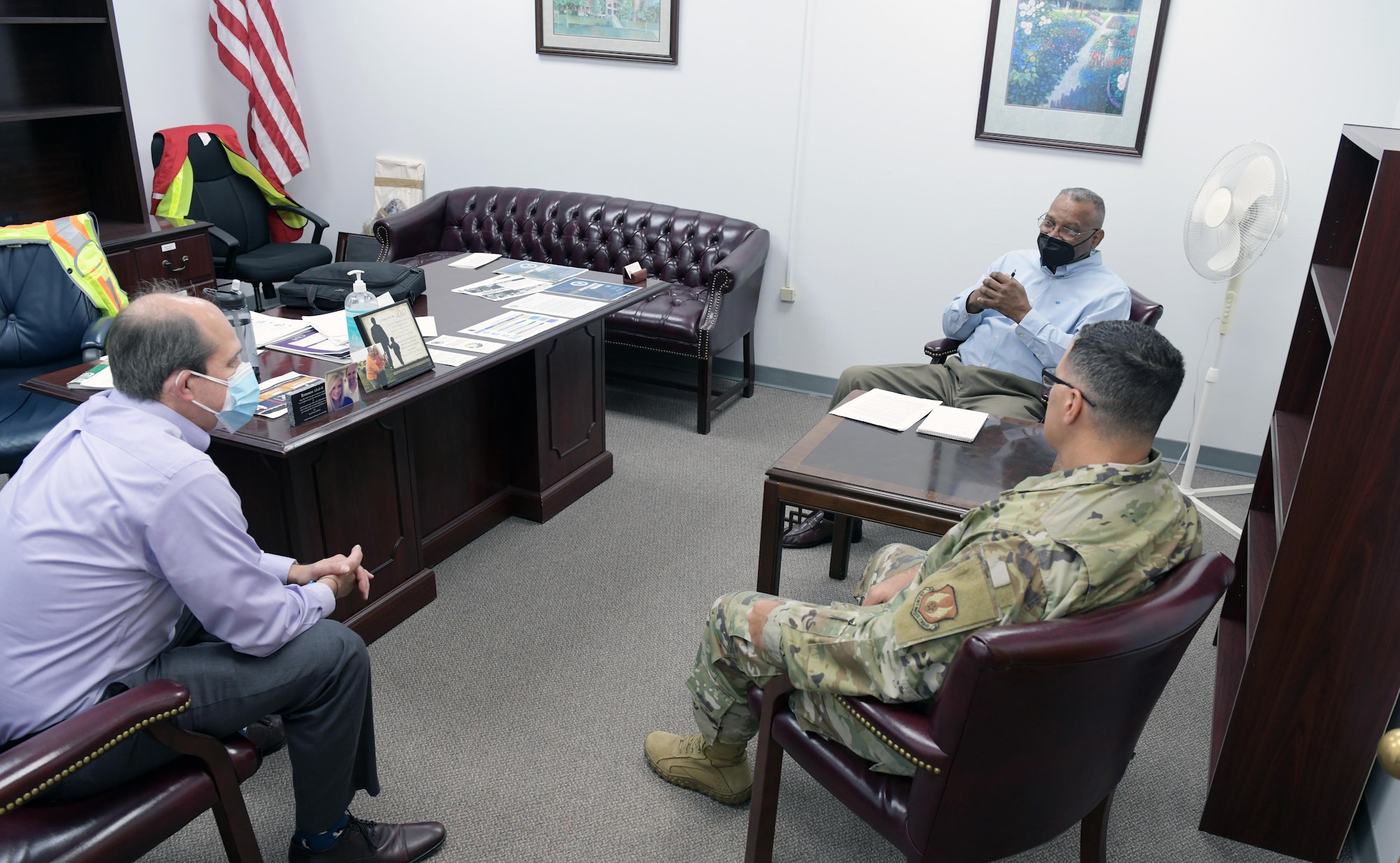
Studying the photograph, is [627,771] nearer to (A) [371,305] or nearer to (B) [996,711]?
(B) [996,711]

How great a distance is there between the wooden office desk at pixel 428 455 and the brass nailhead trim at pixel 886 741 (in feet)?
4.46

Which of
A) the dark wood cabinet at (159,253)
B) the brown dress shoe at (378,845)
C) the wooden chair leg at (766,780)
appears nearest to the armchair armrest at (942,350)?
the wooden chair leg at (766,780)

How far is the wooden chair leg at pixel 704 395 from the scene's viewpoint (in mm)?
4168

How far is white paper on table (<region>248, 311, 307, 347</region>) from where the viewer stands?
9.27 feet

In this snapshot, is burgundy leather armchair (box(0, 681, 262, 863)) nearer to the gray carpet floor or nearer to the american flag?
the gray carpet floor

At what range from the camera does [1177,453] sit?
166 inches

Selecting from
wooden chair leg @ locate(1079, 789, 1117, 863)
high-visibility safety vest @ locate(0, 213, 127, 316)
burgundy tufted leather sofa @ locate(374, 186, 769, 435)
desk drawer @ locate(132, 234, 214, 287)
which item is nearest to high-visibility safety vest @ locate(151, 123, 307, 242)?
desk drawer @ locate(132, 234, 214, 287)

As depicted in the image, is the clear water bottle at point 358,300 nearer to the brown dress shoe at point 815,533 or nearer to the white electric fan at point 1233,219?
the brown dress shoe at point 815,533

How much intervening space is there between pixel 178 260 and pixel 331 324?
1.93m

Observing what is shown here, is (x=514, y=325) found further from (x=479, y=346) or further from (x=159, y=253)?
(x=159, y=253)

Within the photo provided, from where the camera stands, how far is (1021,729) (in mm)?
1394

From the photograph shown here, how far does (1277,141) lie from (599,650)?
3.21 m

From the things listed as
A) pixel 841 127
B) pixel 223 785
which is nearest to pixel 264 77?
pixel 841 127

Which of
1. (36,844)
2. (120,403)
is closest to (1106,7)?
(120,403)
